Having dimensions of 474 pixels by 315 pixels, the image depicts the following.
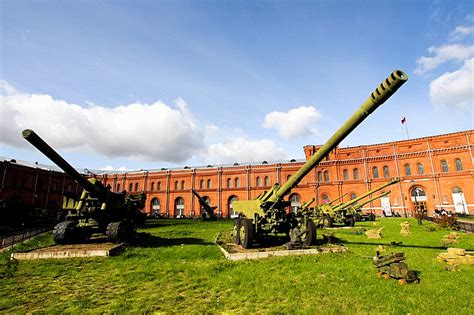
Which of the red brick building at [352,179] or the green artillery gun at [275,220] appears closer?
the green artillery gun at [275,220]

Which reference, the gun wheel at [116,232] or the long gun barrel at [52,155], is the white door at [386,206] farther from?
the long gun barrel at [52,155]

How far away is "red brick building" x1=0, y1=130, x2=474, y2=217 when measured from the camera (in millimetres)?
32531

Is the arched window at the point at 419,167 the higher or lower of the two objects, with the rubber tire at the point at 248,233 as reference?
higher

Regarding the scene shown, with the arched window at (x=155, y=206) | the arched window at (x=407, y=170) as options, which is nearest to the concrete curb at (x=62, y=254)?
the arched window at (x=407, y=170)

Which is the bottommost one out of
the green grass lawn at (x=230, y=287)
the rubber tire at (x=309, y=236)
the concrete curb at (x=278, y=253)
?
the green grass lawn at (x=230, y=287)

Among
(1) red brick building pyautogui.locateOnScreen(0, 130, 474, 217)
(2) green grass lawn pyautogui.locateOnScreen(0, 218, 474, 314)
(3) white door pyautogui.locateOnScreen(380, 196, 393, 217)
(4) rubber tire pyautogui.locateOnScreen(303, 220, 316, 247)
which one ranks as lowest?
(2) green grass lawn pyautogui.locateOnScreen(0, 218, 474, 314)

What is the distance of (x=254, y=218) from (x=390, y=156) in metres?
34.2

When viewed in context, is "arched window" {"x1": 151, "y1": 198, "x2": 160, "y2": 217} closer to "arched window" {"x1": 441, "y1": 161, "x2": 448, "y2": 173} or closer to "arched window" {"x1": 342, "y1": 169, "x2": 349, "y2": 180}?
"arched window" {"x1": 342, "y1": 169, "x2": 349, "y2": 180}

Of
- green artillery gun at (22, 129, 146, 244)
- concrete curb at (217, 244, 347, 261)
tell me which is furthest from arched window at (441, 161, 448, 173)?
green artillery gun at (22, 129, 146, 244)

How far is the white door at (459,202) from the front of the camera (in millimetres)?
30839

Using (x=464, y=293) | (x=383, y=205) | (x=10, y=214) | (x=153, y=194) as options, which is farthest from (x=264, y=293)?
(x=153, y=194)

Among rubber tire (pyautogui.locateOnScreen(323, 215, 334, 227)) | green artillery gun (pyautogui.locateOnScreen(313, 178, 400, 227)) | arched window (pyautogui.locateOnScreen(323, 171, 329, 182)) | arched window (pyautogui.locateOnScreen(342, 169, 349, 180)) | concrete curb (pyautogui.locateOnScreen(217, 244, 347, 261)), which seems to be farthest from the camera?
arched window (pyautogui.locateOnScreen(323, 171, 329, 182))

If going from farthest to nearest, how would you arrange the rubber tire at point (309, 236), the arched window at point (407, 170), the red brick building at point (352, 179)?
1. the arched window at point (407, 170)
2. the red brick building at point (352, 179)
3. the rubber tire at point (309, 236)

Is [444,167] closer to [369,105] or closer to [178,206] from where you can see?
[369,105]
